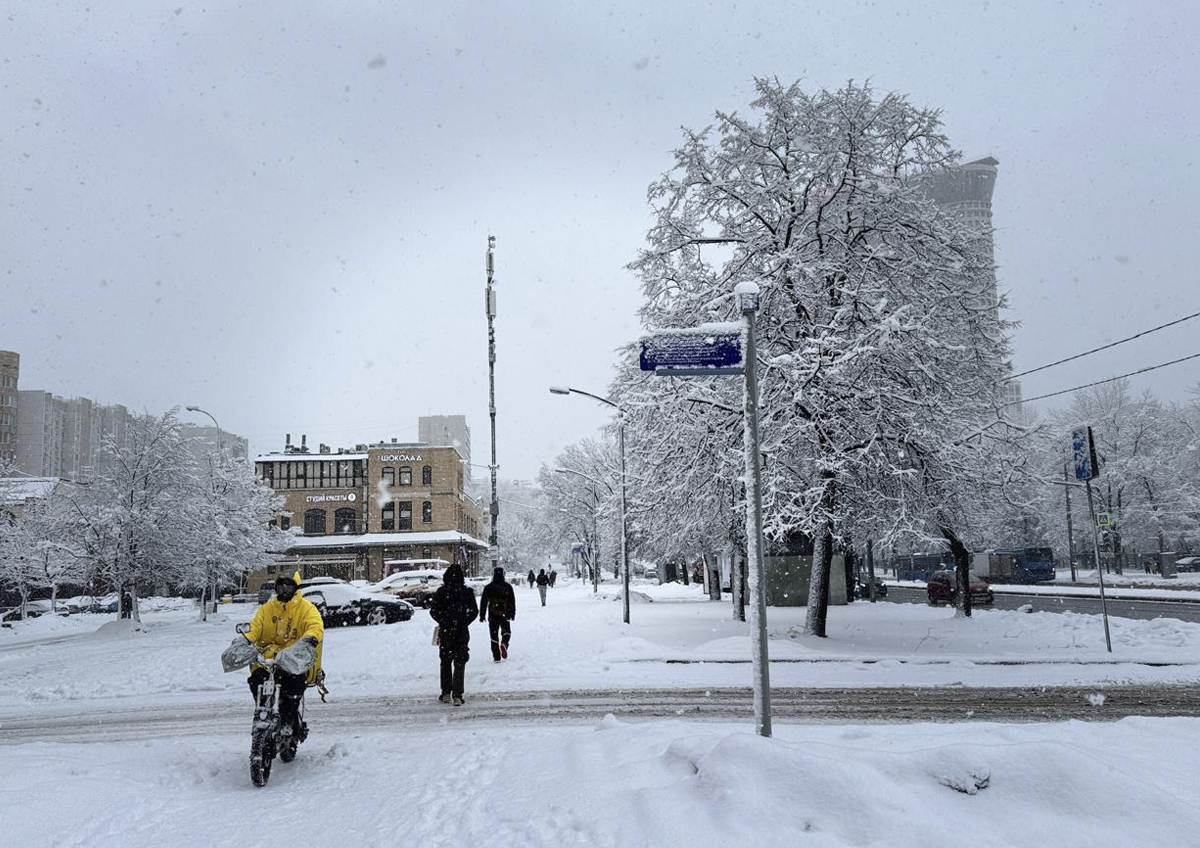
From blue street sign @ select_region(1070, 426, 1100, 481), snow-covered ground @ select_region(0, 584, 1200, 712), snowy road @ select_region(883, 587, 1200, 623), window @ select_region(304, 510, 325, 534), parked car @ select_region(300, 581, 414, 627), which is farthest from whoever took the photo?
window @ select_region(304, 510, 325, 534)

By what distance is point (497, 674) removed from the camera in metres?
13.6

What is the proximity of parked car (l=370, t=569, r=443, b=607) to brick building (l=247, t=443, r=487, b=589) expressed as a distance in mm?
26046

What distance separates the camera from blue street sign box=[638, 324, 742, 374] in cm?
615

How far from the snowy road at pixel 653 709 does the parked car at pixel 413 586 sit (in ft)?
84.3

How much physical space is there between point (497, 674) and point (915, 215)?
12406mm

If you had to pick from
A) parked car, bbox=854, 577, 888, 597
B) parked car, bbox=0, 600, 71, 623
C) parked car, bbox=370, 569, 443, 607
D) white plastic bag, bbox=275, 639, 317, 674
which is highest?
white plastic bag, bbox=275, 639, 317, 674

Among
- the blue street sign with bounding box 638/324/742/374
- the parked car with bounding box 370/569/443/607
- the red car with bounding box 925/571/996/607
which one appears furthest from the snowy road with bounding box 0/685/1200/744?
the parked car with bounding box 370/569/443/607

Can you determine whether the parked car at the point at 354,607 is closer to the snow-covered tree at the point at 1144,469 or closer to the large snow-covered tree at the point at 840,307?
the large snow-covered tree at the point at 840,307

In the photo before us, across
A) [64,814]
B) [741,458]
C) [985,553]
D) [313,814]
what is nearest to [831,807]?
[313,814]

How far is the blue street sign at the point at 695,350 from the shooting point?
20.2ft

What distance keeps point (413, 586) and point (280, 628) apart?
1248 inches

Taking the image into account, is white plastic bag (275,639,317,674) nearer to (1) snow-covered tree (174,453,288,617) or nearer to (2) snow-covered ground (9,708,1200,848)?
(2) snow-covered ground (9,708,1200,848)

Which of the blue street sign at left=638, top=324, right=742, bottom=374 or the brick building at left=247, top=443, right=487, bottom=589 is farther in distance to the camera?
the brick building at left=247, top=443, right=487, bottom=589

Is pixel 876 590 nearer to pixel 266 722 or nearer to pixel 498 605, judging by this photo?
pixel 498 605
